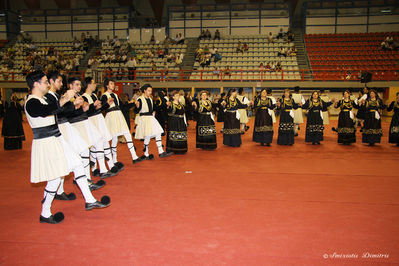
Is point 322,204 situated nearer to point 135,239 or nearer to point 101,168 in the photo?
point 135,239

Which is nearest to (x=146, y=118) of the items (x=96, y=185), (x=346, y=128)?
(x=96, y=185)

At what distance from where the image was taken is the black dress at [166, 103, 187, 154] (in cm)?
795

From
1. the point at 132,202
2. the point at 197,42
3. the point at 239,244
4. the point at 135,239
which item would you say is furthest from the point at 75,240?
the point at 197,42

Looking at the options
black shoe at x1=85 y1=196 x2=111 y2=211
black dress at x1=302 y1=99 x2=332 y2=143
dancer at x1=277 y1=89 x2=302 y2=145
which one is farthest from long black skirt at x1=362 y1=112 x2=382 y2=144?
black shoe at x1=85 y1=196 x2=111 y2=211

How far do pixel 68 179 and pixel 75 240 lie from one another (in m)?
2.71

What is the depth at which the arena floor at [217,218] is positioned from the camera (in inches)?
A: 125

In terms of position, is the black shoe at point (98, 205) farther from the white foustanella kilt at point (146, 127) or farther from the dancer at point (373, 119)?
the dancer at point (373, 119)

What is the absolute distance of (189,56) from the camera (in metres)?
23.5

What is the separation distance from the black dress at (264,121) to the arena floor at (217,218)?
8.27 feet

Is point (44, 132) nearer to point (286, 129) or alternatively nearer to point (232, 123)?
point (232, 123)

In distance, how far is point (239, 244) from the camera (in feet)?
11.1

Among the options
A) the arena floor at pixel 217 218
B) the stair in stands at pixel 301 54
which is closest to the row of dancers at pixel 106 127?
the arena floor at pixel 217 218

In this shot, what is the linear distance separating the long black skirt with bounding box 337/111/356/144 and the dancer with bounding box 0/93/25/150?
9.49 metres

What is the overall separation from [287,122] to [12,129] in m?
7.98
